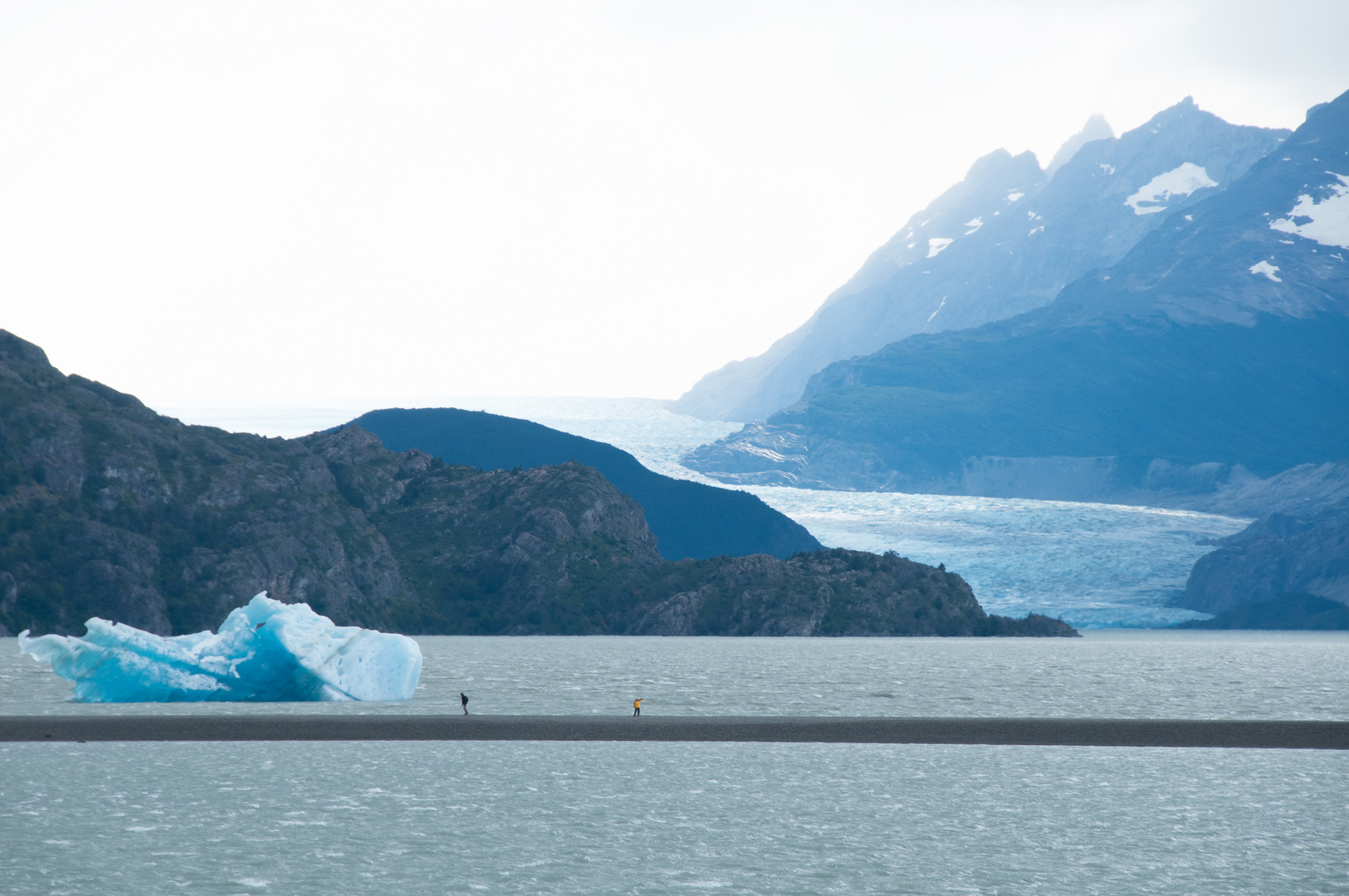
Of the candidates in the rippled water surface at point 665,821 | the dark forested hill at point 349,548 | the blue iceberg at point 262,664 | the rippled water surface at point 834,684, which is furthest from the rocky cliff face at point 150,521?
the rippled water surface at point 665,821

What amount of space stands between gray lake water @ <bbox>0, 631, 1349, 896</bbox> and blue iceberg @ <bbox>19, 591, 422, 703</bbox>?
321 centimetres

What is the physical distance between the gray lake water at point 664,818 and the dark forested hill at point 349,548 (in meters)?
88.0

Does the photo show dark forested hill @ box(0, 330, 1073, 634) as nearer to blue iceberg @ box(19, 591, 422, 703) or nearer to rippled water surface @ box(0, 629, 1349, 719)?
rippled water surface @ box(0, 629, 1349, 719)

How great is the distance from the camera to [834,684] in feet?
215

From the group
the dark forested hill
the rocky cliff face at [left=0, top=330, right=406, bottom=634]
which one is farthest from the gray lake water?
the dark forested hill

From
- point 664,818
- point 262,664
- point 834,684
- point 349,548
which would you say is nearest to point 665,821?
point 664,818

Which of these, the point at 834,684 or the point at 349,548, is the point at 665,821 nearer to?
the point at 834,684

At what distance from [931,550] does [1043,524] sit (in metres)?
19.2

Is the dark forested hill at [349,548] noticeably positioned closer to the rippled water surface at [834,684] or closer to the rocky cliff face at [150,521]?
the rocky cliff face at [150,521]

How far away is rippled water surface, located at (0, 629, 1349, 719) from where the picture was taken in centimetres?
4738

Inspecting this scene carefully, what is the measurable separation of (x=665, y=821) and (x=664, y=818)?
270 millimetres

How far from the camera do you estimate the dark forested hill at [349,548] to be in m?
125

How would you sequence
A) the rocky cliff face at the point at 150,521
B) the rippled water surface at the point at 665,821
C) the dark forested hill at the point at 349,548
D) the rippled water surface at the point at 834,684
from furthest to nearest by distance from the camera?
the dark forested hill at the point at 349,548 → the rocky cliff face at the point at 150,521 → the rippled water surface at the point at 834,684 → the rippled water surface at the point at 665,821

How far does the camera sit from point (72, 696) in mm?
50406
